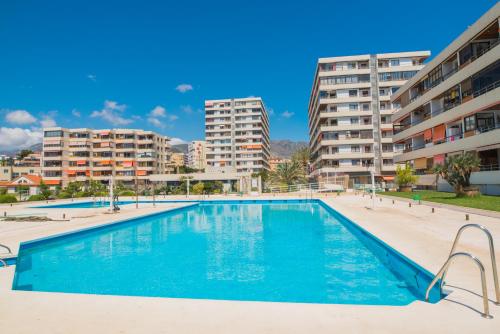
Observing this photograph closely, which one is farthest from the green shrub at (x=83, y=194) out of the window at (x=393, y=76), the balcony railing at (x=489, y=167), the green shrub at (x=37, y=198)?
the window at (x=393, y=76)

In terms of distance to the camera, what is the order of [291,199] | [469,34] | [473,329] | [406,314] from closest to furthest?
[473,329] → [406,314] → [469,34] → [291,199]

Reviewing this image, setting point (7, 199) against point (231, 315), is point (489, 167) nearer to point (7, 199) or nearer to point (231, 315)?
point (231, 315)

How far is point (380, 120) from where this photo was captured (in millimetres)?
54281

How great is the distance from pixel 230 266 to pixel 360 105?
52.2 m

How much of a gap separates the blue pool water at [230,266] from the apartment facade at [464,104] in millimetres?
16753

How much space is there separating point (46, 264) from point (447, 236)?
13.4m

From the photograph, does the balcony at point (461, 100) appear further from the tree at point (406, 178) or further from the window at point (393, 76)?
the window at point (393, 76)

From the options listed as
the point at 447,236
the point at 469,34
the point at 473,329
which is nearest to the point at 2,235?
the point at 473,329

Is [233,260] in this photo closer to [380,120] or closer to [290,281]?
[290,281]

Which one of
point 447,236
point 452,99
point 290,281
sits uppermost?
point 452,99

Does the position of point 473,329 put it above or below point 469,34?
below

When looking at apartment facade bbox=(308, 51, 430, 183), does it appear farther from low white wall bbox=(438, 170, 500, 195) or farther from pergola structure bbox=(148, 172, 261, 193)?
low white wall bbox=(438, 170, 500, 195)

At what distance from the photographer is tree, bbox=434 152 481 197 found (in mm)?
20016

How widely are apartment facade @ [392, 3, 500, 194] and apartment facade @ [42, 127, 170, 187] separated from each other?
6068 cm
